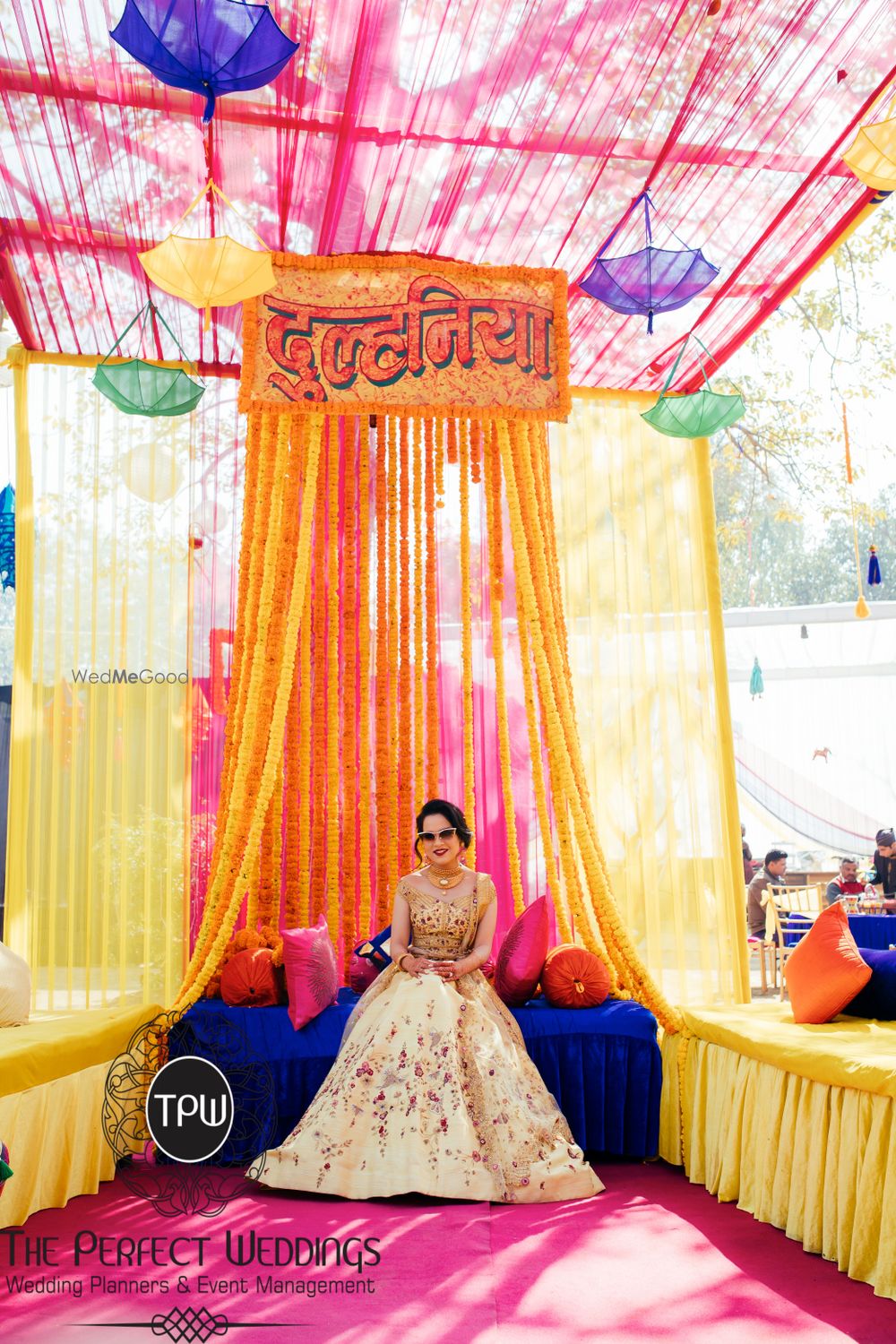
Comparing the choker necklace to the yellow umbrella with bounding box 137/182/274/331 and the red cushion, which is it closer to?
the red cushion

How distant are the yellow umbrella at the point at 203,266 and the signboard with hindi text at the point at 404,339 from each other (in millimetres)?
801

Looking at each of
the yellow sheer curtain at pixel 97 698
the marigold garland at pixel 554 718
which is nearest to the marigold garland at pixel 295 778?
the yellow sheer curtain at pixel 97 698

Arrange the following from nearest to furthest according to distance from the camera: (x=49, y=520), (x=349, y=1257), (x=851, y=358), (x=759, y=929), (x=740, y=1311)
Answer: (x=740, y=1311) < (x=349, y=1257) < (x=49, y=520) < (x=759, y=929) < (x=851, y=358)

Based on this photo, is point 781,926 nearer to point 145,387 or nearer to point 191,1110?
point 191,1110

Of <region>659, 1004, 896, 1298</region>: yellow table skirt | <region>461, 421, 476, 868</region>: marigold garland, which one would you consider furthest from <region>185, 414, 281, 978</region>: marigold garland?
<region>659, 1004, 896, 1298</region>: yellow table skirt

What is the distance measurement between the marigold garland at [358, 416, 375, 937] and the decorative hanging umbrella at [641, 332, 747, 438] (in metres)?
1.36

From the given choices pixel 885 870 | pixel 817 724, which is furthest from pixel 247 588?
pixel 817 724

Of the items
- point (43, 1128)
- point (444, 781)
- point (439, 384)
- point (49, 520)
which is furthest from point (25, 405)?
point (43, 1128)

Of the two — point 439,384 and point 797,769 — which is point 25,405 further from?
point 797,769

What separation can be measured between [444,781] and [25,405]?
271 centimetres

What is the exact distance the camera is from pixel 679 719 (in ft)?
18.9

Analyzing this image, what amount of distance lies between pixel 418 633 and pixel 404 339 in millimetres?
1359

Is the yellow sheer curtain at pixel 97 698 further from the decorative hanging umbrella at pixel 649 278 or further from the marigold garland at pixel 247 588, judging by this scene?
the decorative hanging umbrella at pixel 649 278

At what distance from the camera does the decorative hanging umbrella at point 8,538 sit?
5.56m
